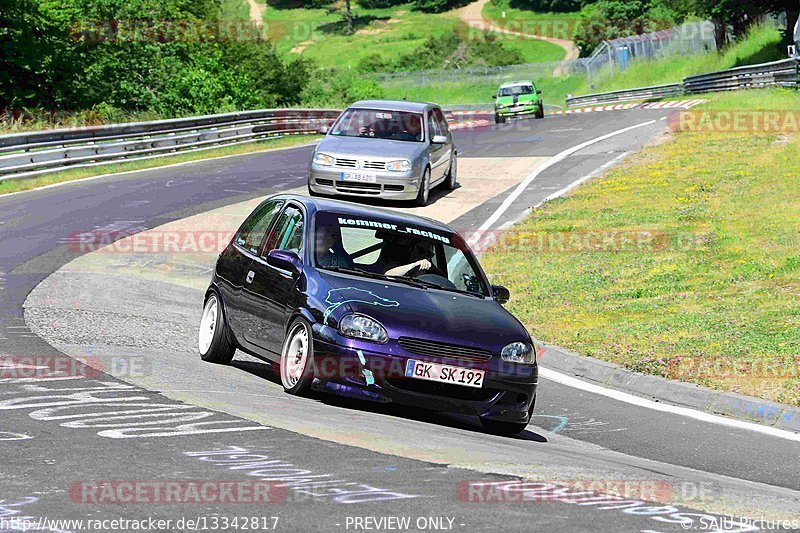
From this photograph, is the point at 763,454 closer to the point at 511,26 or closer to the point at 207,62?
the point at 207,62

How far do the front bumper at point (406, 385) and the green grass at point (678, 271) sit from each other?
277 centimetres

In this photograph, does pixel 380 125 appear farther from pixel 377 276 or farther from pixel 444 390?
pixel 444 390

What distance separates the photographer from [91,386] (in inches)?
348

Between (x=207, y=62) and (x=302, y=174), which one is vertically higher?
(x=207, y=62)

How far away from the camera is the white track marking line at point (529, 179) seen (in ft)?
71.3

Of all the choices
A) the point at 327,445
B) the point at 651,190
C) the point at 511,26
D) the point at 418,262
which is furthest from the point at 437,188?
the point at 511,26

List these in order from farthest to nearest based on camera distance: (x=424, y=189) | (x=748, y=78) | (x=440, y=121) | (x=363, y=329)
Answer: (x=748, y=78) → (x=440, y=121) → (x=424, y=189) → (x=363, y=329)

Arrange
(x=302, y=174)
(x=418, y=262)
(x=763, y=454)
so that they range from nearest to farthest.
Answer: (x=763, y=454) < (x=418, y=262) < (x=302, y=174)

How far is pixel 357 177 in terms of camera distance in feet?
74.6

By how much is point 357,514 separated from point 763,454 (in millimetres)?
4427

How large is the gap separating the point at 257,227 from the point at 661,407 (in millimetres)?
3900

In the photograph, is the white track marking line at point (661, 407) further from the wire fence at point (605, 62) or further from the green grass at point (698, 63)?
the wire fence at point (605, 62)

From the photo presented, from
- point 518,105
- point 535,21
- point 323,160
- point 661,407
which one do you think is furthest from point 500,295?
point 535,21

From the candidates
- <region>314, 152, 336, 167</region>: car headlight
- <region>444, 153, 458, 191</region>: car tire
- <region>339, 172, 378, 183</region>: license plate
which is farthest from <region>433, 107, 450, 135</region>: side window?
<region>314, 152, 336, 167</region>: car headlight
